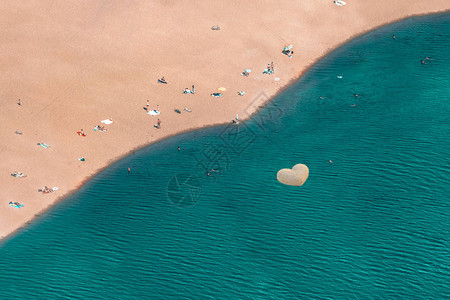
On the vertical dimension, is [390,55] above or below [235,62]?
above

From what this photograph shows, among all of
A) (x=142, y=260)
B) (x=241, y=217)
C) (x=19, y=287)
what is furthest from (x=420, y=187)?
(x=19, y=287)

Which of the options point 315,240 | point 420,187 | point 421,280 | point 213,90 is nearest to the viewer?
point 421,280

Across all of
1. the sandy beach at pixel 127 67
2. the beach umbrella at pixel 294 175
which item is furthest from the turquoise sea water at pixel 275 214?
the sandy beach at pixel 127 67

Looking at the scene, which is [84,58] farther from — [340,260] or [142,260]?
[340,260]

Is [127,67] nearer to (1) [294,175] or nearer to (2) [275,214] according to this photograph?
(1) [294,175]

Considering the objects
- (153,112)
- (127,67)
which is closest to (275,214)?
(153,112)

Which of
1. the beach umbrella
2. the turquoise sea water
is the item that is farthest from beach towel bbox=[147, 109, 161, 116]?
the beach umbrella

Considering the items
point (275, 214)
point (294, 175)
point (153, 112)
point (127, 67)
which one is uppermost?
point (127, 67)

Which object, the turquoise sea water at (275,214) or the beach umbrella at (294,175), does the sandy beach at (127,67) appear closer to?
the turquoise sea water at (275,214)
